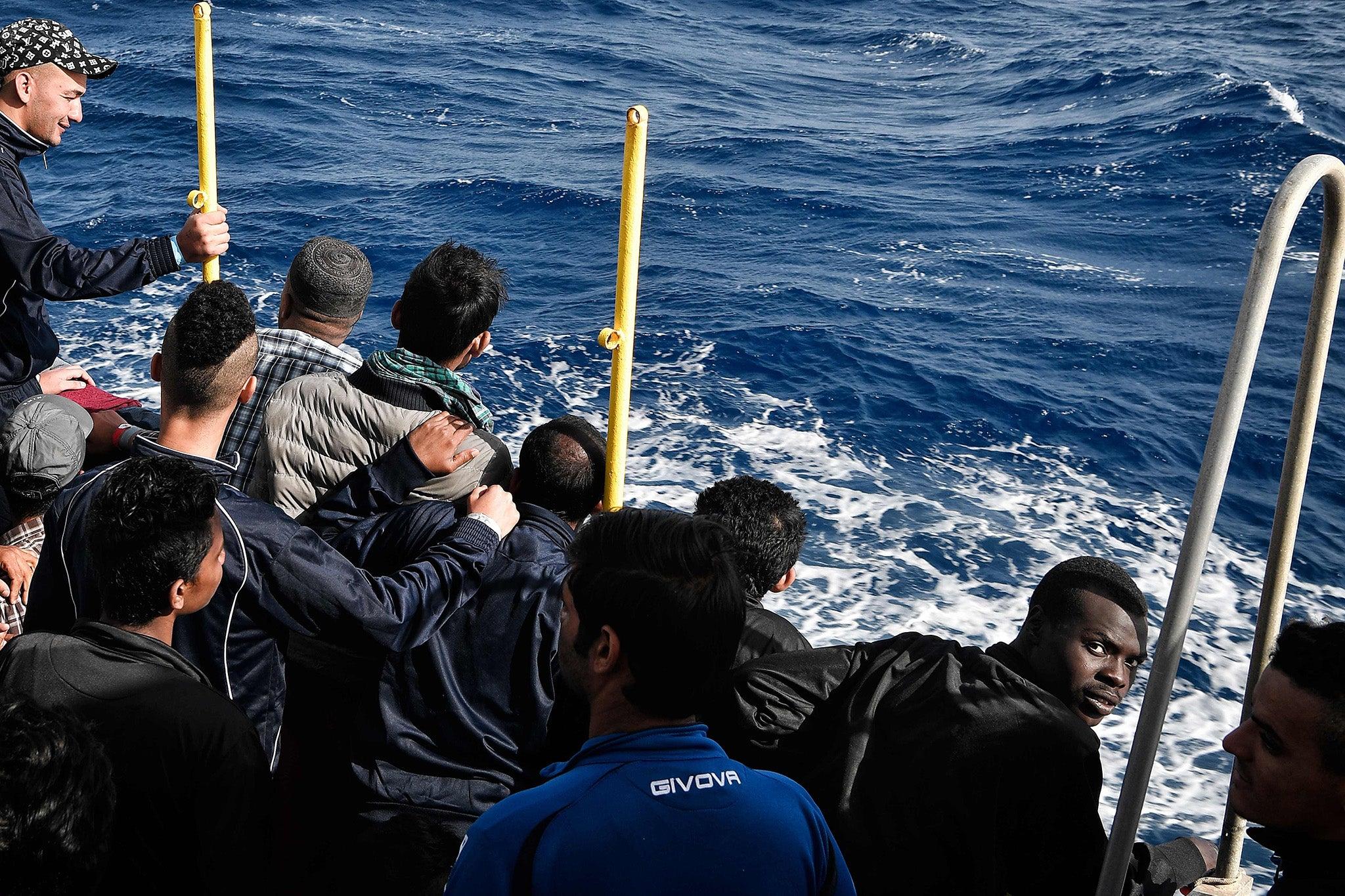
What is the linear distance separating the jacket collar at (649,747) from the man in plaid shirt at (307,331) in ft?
6.26

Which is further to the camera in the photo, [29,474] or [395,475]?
[29,474]

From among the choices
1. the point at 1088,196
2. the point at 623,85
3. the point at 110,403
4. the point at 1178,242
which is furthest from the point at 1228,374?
the point at 623,85

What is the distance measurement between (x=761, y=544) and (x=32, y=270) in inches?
85.8

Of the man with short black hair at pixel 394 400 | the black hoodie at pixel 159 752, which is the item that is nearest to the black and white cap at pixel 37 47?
the man with short black hair at pixel 394 400

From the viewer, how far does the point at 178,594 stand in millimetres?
2154

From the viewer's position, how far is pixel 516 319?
926cm

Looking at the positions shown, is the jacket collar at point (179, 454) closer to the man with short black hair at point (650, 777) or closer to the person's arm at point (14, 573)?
the person's arm at point (14, 573)

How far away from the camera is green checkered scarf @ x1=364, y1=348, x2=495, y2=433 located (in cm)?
300

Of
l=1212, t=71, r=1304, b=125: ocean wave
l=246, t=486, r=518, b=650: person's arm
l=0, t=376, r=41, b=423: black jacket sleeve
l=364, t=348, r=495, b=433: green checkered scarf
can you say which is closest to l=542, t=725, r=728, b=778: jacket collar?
l=246, t=486, r=518, b=650: person's arm

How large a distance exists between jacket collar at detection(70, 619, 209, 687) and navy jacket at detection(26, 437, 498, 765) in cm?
26

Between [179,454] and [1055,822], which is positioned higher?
[179,454]

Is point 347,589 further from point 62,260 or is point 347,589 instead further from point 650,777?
point 62,260

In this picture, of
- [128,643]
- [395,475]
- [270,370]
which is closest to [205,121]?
[270,370]

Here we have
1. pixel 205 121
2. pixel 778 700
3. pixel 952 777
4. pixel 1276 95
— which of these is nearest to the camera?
pixel 952 777
